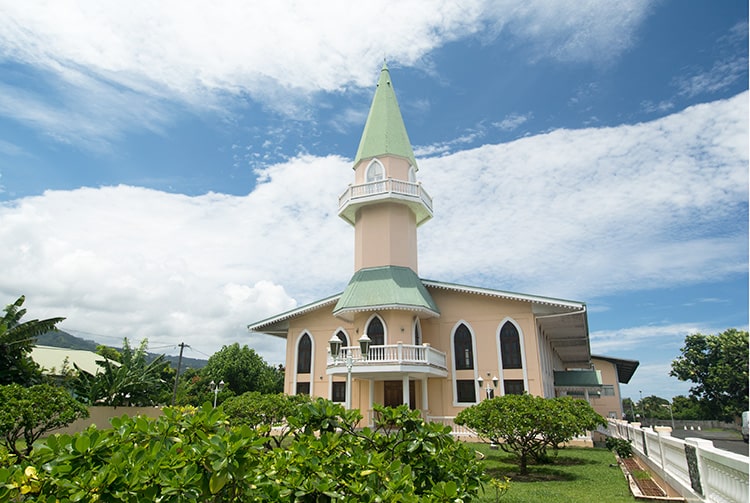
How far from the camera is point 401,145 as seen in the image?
21766mm

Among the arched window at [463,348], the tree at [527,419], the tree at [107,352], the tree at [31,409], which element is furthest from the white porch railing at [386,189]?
the tree at [107,352]

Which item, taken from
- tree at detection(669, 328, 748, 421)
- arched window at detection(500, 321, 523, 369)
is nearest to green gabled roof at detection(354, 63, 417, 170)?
arched window at detection(500, 321, 523, 369)

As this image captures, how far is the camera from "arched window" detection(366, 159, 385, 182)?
69.7ft

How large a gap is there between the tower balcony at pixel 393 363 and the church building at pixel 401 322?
39 millimetres

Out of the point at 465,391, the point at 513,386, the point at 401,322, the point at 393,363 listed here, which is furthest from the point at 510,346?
the point at 393,363

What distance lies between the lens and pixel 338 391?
20.6 metres

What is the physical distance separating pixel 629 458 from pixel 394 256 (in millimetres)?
11118

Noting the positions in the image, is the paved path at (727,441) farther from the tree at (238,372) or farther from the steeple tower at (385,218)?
the tree at (238,372)

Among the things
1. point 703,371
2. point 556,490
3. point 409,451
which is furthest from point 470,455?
point 703,371

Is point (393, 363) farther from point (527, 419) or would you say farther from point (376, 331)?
point (527, 419)

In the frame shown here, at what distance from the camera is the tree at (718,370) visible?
1578 inches

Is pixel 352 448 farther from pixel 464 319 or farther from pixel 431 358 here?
pixel 464 319

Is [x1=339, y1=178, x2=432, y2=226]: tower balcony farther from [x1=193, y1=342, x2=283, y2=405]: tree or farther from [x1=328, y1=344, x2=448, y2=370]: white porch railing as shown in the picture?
[x1=193, y1=342, x2=283, y2=405]: tree

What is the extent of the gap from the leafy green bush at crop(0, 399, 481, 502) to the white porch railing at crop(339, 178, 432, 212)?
17.0m
